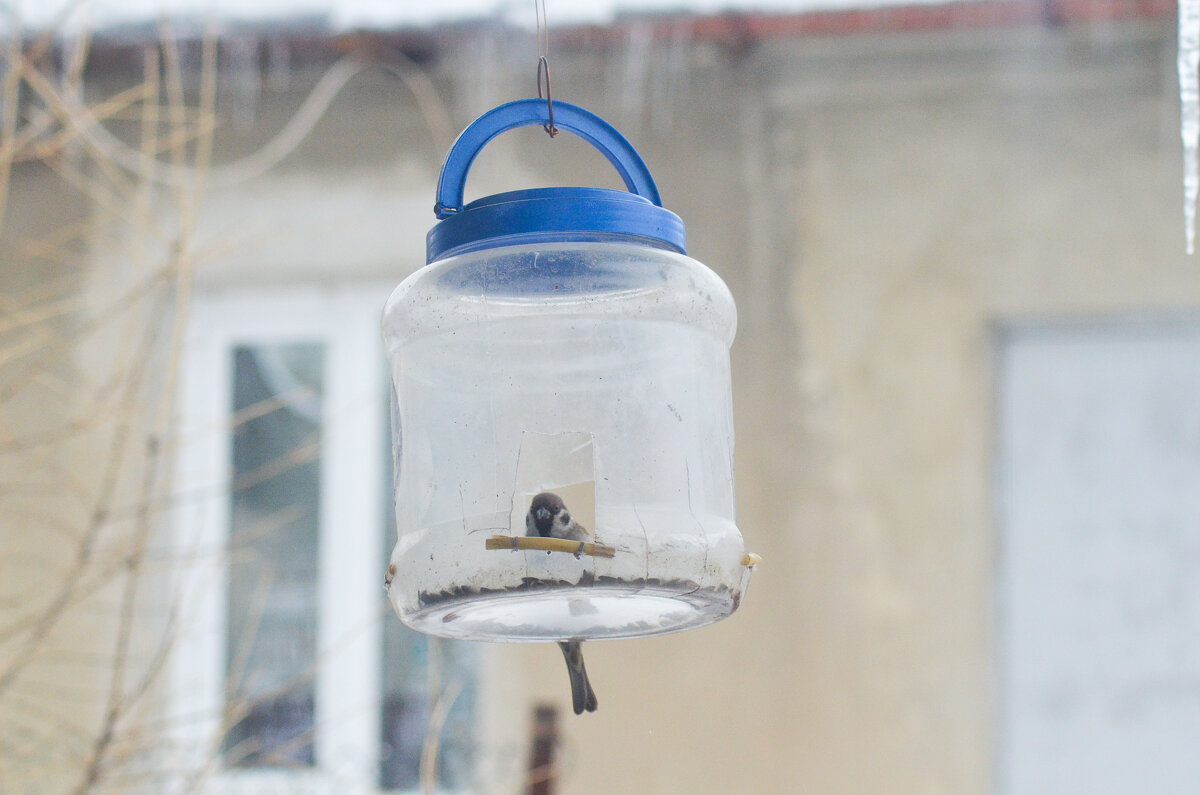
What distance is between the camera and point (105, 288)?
4383mm

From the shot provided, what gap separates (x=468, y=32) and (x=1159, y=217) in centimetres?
222

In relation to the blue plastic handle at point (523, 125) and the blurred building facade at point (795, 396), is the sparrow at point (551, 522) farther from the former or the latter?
the blurred building facade at point (795, 396)

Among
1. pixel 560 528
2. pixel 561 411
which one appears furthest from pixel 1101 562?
pixel 560 528

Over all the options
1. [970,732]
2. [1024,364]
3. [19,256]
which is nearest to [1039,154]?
[1024,364]

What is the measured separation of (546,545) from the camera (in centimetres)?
133

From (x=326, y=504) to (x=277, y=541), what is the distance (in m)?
0.22

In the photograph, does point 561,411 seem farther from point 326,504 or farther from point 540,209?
point 326,504

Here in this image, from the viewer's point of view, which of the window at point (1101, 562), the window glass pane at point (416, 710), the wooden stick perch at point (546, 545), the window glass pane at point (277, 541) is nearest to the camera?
the wooden stick perch at point (546, 545)

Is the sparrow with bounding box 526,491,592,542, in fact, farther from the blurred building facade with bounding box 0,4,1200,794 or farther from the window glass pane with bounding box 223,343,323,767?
the window glass pane with bounding box 223,343,323,767

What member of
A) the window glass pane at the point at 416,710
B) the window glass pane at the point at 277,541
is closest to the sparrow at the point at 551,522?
the window glass pane at the point at 416,710

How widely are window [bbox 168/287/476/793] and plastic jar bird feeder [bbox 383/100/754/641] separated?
272cm

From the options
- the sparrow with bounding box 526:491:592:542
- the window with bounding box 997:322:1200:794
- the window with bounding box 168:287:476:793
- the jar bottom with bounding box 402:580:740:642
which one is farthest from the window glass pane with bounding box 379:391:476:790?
the sparrow with bounding box 526:491:592:542

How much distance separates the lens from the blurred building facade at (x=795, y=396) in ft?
13.4

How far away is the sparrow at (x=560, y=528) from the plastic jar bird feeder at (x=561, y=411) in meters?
0.02
